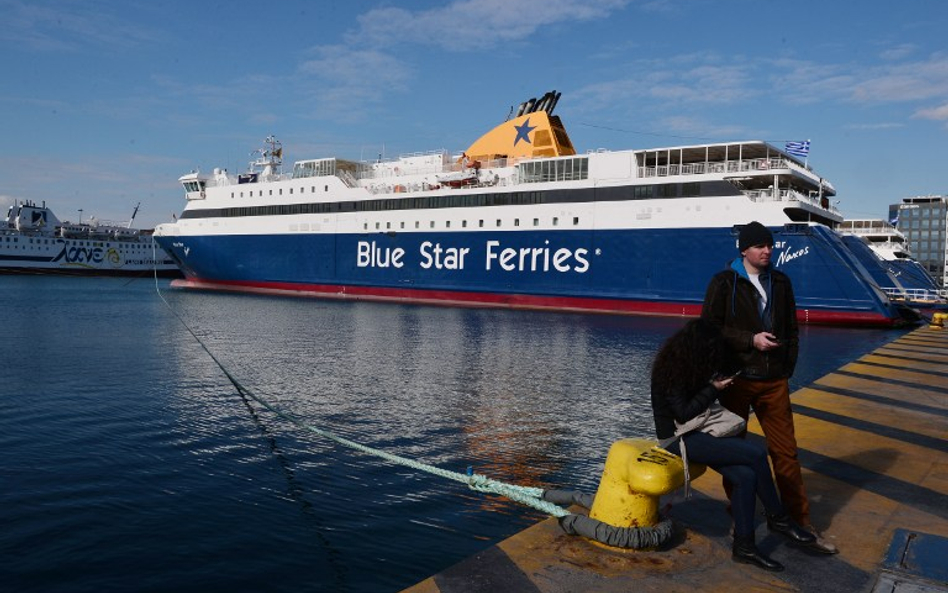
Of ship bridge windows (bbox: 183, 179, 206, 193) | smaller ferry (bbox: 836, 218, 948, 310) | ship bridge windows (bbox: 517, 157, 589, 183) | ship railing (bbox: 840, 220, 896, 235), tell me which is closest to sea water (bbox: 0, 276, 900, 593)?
ship bridge windows (bbox: 517, 157, 589, 183)

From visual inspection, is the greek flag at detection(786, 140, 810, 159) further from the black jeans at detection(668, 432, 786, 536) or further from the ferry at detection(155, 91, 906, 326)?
the black jeans at detection(668, 432, 786, 536)

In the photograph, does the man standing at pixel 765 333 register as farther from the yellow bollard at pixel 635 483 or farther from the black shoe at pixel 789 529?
the yellow bollard at pixel 635 483

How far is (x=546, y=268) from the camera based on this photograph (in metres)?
37.9

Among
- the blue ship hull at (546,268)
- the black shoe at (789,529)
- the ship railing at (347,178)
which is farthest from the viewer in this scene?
the ship railing at (347,178)

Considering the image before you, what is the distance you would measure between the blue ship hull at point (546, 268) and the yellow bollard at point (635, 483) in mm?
29697

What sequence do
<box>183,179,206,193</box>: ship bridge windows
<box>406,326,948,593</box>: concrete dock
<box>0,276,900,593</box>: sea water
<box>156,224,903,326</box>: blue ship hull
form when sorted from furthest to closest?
<box>183,179,206,193</box>: ship bridge windows, <box>156,224,903,326</box>: blue ship hull, <box>0,276,900,593</box>: sea water, <box>406,326,948,593</box>: concrete dock

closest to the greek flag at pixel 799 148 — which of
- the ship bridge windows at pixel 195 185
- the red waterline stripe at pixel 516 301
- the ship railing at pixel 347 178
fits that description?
the red waterline stripe at pixel 516 301

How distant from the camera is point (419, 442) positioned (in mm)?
9562

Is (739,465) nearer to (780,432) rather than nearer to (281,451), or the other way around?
(780,432)

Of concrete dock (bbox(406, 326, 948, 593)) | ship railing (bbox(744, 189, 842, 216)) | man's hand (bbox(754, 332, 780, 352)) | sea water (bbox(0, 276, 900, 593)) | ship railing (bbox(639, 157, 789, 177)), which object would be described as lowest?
sea water (bbox(0, 276, 900, 593))

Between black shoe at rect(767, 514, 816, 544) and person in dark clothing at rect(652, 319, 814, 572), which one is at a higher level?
person in dark clothing at rect(652, 319, 814, 572)

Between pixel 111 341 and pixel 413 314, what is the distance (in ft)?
50.5

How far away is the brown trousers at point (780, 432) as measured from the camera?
4.41 meters

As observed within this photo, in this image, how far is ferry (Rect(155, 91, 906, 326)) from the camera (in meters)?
32.4
